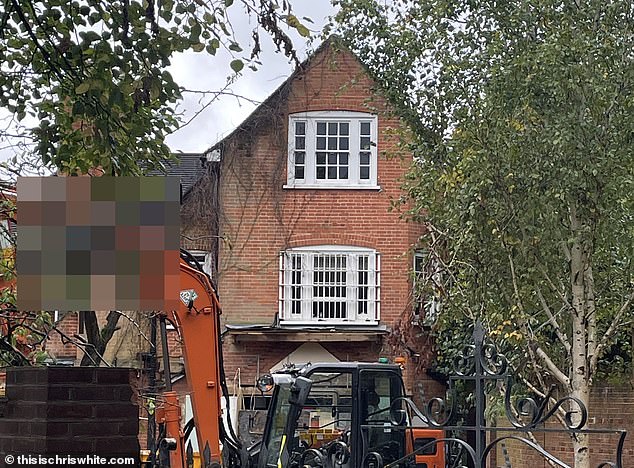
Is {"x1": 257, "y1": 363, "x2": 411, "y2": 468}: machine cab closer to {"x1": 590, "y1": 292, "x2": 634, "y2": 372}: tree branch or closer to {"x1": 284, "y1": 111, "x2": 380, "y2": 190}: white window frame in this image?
{"x1": 590, "y1": 292, "x2": 634, "y2": 372}: tree branch

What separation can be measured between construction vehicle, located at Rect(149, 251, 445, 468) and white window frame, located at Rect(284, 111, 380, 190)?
9.83 metres

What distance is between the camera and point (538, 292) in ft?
43.8

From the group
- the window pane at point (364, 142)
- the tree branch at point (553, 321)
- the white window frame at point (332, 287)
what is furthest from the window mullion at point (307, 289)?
the tree branch at point (553, 321)

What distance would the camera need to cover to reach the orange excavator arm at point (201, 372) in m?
9.54

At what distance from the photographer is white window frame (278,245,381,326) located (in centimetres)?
2012

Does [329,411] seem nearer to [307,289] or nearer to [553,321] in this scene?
[553,321]

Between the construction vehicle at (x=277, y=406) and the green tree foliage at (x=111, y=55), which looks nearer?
the green tree foliage at (x=111, y=55)

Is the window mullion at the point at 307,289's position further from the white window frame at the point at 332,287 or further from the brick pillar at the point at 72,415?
the brick pillar at the point at 72,415

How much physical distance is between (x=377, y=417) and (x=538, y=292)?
12.5 feet

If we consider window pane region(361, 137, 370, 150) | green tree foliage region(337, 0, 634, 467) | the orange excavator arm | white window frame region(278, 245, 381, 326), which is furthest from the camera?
window pane region(361, 137, 370, 150)

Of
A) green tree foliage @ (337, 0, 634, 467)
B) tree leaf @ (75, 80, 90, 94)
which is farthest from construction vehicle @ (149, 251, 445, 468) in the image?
tree leaf @ (75, 80, 90, 94)

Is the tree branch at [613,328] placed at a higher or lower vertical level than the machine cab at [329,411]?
higher
